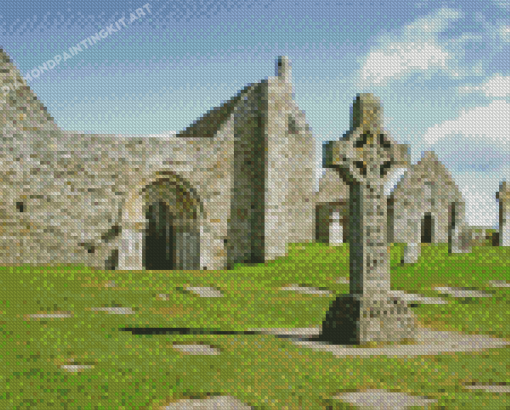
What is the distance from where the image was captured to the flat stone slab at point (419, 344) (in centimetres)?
605

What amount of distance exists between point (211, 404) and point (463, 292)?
7420 mm

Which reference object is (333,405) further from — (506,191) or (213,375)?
(506,191)

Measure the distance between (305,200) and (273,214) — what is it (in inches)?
251

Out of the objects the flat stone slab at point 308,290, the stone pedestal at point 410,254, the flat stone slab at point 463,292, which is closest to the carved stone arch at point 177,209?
the flat stone slab at point 308,290

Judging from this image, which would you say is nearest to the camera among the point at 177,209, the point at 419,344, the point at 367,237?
the point at 419,344

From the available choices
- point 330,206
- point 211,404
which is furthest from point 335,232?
point 211,404

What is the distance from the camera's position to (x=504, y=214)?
21.3 m

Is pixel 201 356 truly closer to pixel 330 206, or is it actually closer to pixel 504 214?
pixel 504 214

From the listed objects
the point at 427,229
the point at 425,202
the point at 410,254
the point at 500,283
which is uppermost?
the point at 425,202

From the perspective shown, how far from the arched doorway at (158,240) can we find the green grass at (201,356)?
5504 mm

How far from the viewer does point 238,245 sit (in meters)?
16.5

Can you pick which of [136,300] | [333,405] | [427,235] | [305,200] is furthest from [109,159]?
[427,235]

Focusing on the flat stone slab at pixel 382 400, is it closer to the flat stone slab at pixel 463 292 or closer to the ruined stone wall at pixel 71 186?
the flat stone slab at pixel 463 292

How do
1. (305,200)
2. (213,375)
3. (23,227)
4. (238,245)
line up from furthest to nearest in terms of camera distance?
1. (305,200)
2. (238,245)
3. (23,227)
4. (213,375)
